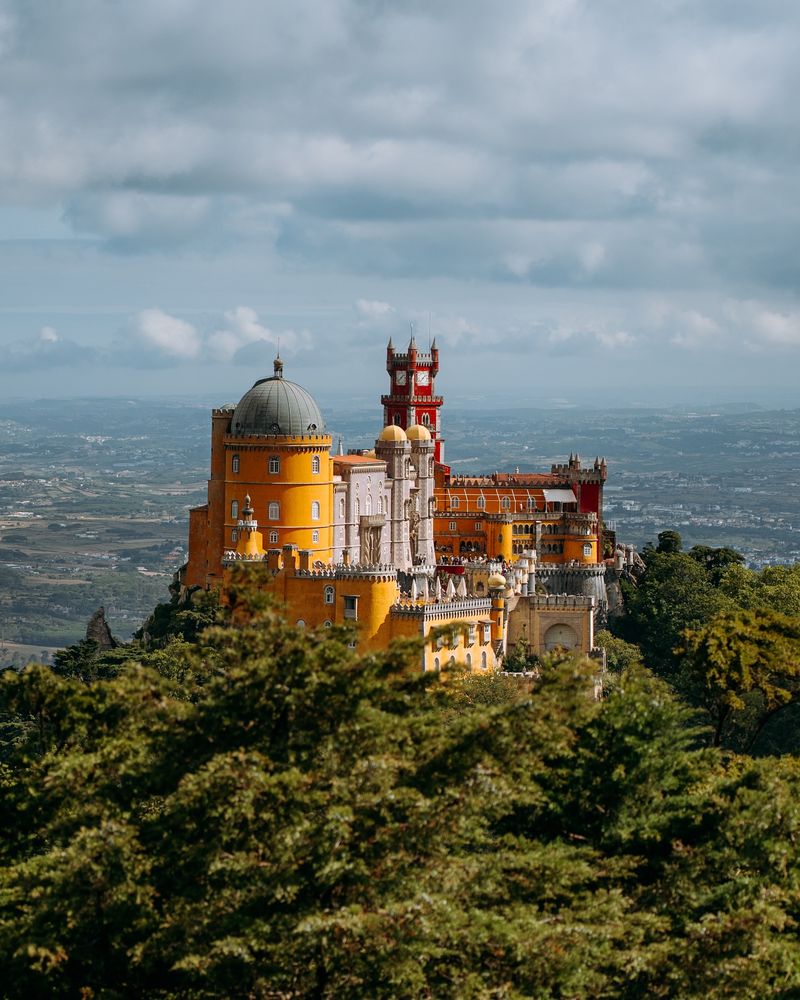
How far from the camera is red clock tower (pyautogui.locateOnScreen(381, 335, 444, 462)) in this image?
139 m

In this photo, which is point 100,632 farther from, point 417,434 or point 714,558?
point 714,558

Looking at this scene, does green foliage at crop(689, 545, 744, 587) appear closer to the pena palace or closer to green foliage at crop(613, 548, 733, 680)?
green foliage at crop(613, 548, 733, 680)

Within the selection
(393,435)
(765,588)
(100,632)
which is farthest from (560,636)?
(100,632)

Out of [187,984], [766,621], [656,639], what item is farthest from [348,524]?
[187,984]

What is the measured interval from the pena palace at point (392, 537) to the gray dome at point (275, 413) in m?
0.08

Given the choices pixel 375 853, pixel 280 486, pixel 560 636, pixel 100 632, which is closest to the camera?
pixel 375 853

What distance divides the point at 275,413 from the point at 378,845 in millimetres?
62388

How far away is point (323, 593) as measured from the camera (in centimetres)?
9150

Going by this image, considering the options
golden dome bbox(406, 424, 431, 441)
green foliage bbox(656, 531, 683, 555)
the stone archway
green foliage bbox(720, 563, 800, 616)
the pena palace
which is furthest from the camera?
green foliage bbox(656, 531, 683, 555)

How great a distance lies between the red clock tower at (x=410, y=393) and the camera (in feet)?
455

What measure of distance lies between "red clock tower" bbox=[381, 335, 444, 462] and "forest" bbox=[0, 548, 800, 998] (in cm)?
8877

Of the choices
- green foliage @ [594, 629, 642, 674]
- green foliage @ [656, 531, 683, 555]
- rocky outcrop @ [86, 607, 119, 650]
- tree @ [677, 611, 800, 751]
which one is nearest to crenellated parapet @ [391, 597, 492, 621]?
green foliage @ [594, 629, 642, 674]

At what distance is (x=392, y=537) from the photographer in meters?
110

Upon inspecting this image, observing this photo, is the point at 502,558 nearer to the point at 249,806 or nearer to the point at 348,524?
the point at 348,524
